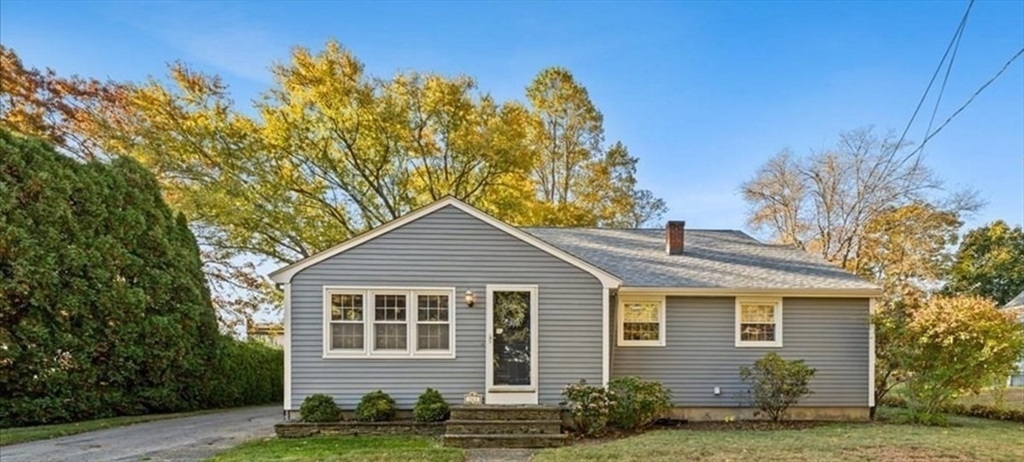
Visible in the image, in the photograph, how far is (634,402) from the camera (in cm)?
945

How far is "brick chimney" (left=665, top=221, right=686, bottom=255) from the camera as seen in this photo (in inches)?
507

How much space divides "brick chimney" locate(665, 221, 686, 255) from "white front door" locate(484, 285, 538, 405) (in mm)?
4348

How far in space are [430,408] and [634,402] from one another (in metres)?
3.41

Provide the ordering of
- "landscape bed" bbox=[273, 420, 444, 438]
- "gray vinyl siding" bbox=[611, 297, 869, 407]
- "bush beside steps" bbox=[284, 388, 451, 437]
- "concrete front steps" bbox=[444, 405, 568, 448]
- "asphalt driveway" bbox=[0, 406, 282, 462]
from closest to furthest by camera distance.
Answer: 1. "asphalt driveway" bbox=[0, 406, 282, 462]
2. "concrete front steps" bbox=[444, 405, 568, 448]
3. "landscape bed" bbox=[273, 420, 444, 438]
4. "bush beside steps" bbox=[284, 388, 451, 437]
5. "gray vinyl siding" bbox=[611, 297, 869, 407]

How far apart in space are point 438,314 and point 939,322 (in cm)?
902

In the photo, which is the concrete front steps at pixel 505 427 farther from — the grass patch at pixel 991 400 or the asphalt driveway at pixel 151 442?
the grass patch at pixel 991 400

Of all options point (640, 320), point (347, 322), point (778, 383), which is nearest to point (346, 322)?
point (347, 322)

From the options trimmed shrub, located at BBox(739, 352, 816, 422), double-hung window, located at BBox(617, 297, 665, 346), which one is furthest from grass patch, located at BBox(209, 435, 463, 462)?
trimmed shrub, located at BBox(739, 352, 816, 422)

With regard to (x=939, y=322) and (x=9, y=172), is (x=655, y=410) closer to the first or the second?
(x=939, y=322)

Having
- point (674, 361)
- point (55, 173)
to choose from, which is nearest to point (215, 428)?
point (55, 173)

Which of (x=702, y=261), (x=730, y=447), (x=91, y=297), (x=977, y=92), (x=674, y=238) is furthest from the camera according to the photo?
(x=674, y=238)

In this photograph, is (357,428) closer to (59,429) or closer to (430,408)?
(430,408)

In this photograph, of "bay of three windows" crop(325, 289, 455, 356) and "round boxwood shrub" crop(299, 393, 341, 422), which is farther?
"bay of three windows" crop(325, 289, 455, 356)

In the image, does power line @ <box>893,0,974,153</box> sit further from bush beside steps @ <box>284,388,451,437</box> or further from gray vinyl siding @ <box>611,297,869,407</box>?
bush beside steps @ <box>284,388,451,437</box>
